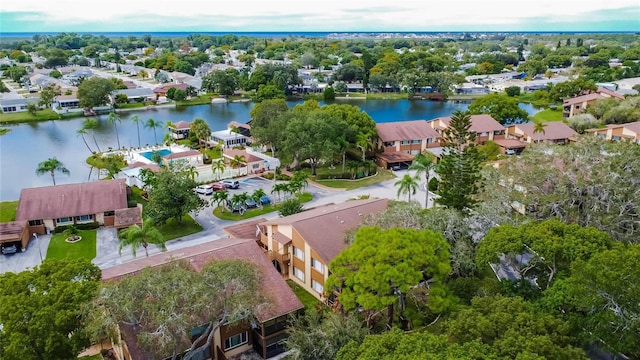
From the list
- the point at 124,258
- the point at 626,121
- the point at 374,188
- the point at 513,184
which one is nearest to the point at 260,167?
the point at 374,188

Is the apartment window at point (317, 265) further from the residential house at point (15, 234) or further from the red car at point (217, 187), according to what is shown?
the residential house at point (15, 234)

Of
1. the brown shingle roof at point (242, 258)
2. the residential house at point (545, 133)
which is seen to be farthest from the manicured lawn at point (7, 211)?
the residential house at point (545, 133)

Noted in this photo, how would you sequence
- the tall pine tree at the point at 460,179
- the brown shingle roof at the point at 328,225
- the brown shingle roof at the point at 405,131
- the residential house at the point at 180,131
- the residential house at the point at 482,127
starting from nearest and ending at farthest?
the brown shingle roof at the point at 328,225
the tall pine tree at the point at 460,179
the brown shingle roof at the point at 405,131
the residential house at the point at 482,127
the residential house at the point at 180,131

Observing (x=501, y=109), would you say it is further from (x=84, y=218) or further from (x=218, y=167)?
(x=84, y=218)

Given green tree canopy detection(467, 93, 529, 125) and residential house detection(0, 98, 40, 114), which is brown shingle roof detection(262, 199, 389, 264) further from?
residential house detection(0, 98, 40, 114)

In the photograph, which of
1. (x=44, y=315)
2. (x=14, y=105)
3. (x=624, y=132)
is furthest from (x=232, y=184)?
(x=14, y=105)

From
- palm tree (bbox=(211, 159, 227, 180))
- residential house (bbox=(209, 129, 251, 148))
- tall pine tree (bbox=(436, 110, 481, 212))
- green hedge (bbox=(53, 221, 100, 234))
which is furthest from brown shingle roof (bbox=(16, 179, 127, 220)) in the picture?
tall pine tree (bbox=(436, 110, 481, 212))
